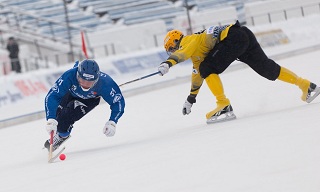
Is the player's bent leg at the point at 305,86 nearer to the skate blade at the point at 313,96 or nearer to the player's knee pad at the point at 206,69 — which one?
the skate blade at the point at 313,96

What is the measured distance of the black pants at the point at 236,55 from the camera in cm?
712

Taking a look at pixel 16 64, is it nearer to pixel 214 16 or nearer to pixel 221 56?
pixel 214 16

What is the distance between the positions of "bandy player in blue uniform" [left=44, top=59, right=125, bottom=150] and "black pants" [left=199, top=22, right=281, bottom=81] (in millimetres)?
964

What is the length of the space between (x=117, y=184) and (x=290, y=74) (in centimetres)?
387

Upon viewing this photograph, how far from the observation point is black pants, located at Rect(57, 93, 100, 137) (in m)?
7.03

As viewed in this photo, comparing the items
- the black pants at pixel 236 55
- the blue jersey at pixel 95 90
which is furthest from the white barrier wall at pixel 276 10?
the blue jersey at pixel 95 90

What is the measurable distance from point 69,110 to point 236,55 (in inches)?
66.2

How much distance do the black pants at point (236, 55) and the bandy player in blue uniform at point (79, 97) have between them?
37.9 inches

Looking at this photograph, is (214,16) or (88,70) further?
(214,16)

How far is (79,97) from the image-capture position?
6.96 metres

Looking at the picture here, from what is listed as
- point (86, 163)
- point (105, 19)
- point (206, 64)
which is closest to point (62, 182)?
point (86, 163)

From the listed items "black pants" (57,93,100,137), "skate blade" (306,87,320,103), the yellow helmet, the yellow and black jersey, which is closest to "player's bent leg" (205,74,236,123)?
the yellow and black jersey

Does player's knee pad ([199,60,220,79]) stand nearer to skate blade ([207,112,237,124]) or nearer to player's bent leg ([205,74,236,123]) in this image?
player's bent leg ([205,74,236,123])

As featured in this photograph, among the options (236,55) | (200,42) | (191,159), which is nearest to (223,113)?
(236,55)
